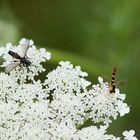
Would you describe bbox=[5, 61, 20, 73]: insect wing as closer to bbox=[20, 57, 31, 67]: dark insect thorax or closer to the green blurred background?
bbox=[20, 57, 31, 67]: dark insect thorax

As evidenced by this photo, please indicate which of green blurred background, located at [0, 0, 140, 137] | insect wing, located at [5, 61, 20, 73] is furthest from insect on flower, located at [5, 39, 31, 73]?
green blurred background, located at [0, 0, 140, 137]

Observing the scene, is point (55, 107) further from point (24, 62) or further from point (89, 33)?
point (89, 33)

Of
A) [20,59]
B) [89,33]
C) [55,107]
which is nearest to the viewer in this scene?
[55,107]

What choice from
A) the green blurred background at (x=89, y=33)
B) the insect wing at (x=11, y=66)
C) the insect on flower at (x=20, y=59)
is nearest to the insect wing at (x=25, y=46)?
the insect on flower at (x=20, y=59)

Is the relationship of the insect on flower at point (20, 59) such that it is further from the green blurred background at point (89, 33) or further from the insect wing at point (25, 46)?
the green blurred background at point (89, 33)

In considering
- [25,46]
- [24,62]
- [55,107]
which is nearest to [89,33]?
[25,46]

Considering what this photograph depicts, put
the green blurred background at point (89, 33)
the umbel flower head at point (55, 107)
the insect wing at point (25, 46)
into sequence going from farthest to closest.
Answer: the green blurred background at point (89, 33) < the insect wing at point (25, 46) < the umbel flower head at point (55, 107)
